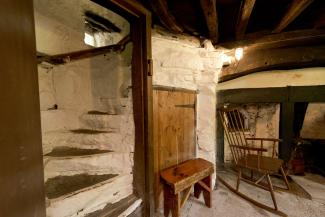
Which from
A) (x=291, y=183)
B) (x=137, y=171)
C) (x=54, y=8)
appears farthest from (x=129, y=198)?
(x=291, y=183)

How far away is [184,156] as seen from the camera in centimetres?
209

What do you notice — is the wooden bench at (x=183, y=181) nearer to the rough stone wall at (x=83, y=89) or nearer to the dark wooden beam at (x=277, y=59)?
the rough stone wall at (x=83, y=89)

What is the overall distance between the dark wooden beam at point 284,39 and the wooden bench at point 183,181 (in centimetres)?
151

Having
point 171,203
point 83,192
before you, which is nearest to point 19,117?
point 83,192

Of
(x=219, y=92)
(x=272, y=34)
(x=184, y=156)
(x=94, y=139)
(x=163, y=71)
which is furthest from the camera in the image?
(x=219, y=92)

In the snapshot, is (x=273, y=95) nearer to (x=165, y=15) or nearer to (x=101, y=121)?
(x=165, y=15)

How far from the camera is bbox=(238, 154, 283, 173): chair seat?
6.53 feet

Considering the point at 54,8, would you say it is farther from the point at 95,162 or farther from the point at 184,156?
the point at 184,156

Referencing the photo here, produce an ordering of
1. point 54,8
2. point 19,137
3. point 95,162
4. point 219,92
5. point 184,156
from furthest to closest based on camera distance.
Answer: point 219,92, point 184,156, point 54,8, point 95,162, point 19,137

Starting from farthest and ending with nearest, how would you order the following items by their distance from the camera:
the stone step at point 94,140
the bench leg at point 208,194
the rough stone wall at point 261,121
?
the rough stone wall at point 261,121 → the bench leg at point 208,194 → the stone step at point 94,140

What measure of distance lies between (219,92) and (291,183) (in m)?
1.71

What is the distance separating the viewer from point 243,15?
1511mm

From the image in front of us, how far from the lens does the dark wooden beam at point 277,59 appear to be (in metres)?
2.27

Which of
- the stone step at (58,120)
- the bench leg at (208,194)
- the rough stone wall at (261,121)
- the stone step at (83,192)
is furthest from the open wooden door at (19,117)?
the rough stone wall at (261,121)
